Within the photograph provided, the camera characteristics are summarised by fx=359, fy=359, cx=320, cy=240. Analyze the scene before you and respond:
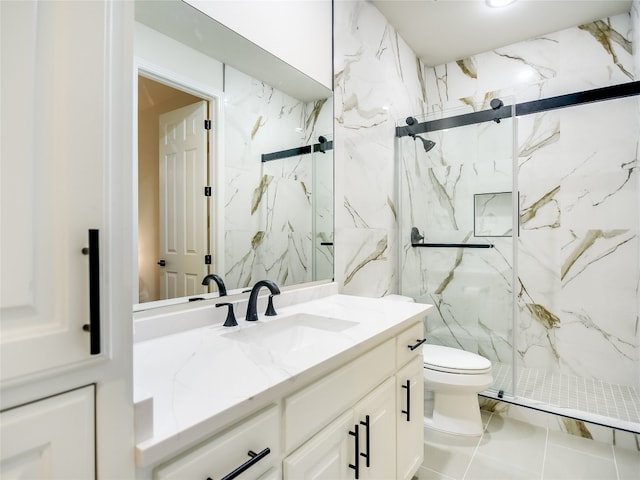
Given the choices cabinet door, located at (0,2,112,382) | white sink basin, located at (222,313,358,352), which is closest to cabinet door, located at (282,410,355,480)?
white sink basin, located at (222,313,358,352)

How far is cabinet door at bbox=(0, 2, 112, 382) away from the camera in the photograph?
43 cm

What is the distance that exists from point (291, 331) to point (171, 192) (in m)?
0.69

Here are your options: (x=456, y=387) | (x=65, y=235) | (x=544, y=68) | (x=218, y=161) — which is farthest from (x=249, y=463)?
(x=544, y=68)

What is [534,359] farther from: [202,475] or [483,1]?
[202,475]

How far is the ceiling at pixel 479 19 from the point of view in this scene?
2316 mm

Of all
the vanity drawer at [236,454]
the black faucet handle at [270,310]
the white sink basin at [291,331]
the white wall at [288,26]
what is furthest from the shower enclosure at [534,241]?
the vanity drawer at [236,454]

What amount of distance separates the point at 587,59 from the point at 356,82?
175 centimetres

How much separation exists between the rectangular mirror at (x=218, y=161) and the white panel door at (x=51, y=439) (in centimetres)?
68

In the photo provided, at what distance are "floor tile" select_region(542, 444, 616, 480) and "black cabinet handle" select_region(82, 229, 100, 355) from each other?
2.13m

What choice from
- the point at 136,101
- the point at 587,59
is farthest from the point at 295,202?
the point at 587,59

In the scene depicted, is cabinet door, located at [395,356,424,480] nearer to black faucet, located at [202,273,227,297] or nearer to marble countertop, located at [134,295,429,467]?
marble countertop, located at [134,295,429,467]

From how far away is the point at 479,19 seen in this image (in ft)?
8.09

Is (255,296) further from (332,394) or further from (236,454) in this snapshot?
(236,454)

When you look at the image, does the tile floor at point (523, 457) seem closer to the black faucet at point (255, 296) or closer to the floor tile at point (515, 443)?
the floor tile at point (515, 443)
